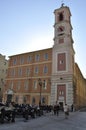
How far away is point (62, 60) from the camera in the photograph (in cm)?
3459

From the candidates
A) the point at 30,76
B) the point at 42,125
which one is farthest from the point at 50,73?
the point at 42,125

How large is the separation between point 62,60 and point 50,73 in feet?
14.7

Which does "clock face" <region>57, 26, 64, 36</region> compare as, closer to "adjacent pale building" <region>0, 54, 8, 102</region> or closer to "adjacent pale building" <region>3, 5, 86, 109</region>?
"adjacent pale building" <region>3, 5, 86, 109</region>

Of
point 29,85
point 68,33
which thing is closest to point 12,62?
point 29,85

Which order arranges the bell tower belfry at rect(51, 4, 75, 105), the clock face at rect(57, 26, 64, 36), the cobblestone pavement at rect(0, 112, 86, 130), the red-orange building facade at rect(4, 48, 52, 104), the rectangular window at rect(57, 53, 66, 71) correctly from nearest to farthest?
the cobblestone pavement at rect(0, 112, 86, 130) → the bell tower belfry at rect(51, 4, 75, 105) → the rectangular window at rect(57, 53, 66, 71) → the red-orange building facade at rect(4, 48, 52, 104) → the clock face at rect(57, 26, 64, 36)

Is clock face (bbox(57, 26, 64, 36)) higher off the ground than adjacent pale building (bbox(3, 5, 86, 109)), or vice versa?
clock face (bbox(57, 26, 64, 36))

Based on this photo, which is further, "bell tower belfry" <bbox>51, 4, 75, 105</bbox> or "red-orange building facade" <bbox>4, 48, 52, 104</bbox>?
"red-orange building facade" <bbox>4, 48, 52, 104</bbox>

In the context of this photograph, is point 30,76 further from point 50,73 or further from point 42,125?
point 42,125

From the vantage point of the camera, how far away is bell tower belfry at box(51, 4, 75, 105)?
3209 centimetres

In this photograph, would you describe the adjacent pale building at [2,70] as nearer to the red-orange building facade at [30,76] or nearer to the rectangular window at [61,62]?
the red-orange building facade at [30,76]

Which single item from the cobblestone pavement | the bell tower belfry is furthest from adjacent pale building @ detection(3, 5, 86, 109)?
the cobblestone pavement

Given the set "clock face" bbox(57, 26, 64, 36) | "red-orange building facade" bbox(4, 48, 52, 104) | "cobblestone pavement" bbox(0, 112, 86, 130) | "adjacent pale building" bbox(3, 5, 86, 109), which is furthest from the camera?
"clock face" bbox(57, 26, 64, 36)

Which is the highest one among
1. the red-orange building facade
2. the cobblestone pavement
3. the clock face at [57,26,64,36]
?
the clock face at [57,26,64,36]

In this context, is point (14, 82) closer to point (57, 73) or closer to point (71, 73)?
point (57, 73)
